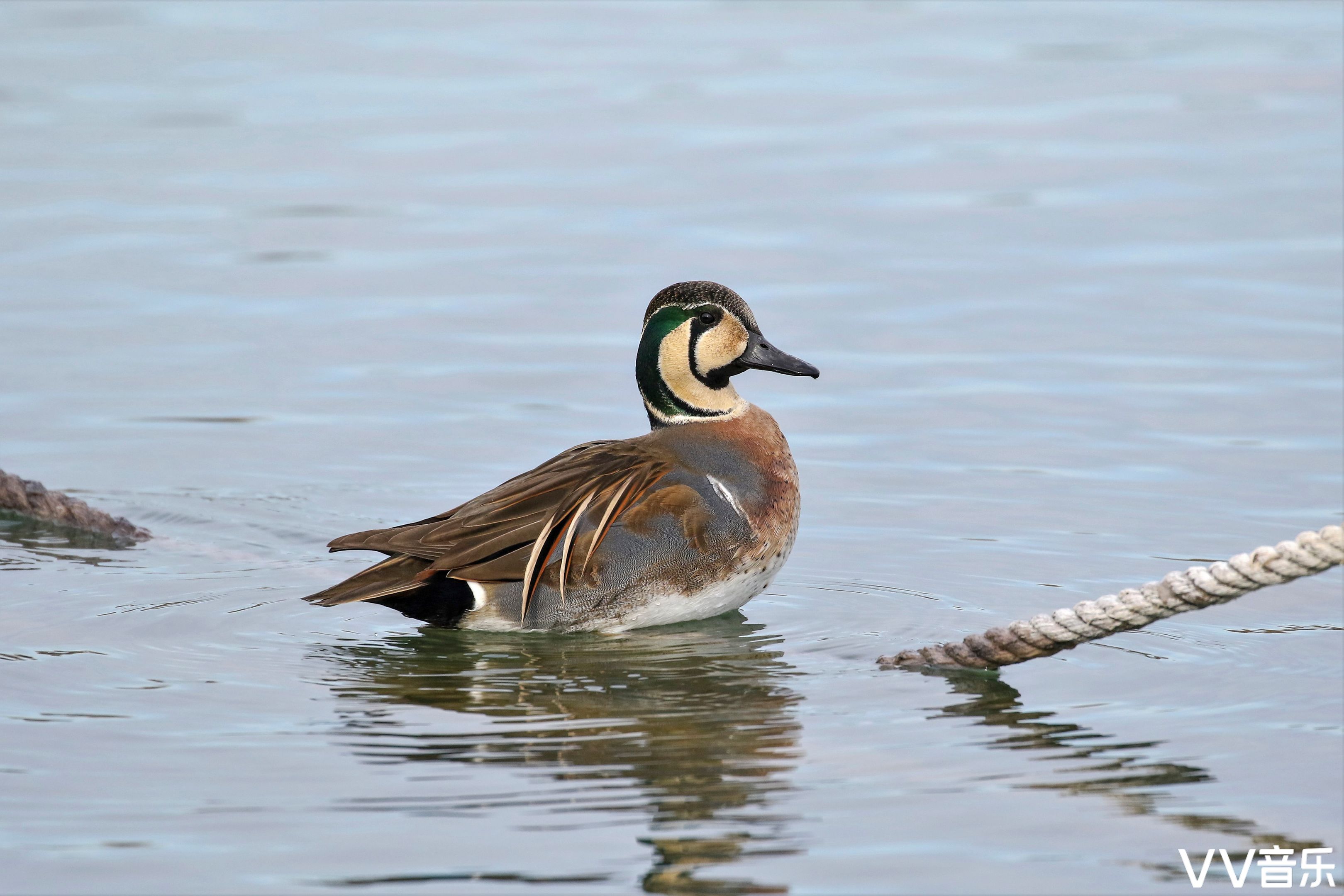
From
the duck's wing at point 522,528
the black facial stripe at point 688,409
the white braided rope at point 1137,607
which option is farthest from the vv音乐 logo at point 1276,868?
the black facial stripe at point 688,409

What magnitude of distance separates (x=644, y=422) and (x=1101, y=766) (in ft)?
19.3

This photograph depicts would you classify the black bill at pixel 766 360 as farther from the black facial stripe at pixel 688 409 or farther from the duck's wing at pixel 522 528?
the duck's wing at pixel 522 528

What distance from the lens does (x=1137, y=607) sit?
22.9ft

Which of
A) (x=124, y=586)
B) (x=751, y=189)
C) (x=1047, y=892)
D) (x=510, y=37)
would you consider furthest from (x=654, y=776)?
(x=510, y=37)

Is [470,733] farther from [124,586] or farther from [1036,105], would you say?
[1036,105]

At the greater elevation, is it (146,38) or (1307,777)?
(146,38)

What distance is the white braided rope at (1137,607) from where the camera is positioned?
21.5 ft

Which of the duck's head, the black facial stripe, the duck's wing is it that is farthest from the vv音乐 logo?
the black facial stripe

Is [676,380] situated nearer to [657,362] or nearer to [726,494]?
[657,362]

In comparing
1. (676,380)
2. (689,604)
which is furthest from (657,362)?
(689,604)

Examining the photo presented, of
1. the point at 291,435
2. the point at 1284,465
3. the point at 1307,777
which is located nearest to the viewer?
the point at 1307,777

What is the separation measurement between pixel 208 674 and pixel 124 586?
1448 millimetres

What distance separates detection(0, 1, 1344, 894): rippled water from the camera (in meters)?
6.46

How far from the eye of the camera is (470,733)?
7.25 meters
